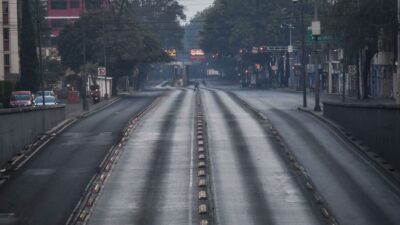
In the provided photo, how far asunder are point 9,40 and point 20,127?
64342mm

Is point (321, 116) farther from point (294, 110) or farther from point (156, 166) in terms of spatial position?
point (156, 166)

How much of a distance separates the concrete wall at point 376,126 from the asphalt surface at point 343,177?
0.80 m

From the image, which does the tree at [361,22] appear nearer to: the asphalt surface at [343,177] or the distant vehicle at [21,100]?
the asphalt surface at [343,177]

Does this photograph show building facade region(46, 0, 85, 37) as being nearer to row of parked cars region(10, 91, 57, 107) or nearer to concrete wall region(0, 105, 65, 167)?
row of parked cars region(10, 91, 57, 107)

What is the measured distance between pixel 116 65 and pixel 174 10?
274ft

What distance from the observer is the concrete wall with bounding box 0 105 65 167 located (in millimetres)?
37612

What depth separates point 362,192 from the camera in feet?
103

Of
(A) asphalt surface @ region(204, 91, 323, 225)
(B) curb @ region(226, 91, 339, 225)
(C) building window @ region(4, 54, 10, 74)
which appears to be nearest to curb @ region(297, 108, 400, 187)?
(B) curb @ region(226, 91, 339, 225)

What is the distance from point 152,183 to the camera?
33.3 metres

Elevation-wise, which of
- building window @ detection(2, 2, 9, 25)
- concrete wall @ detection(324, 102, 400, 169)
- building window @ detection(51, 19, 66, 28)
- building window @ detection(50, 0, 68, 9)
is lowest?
concrete wall @ detection(324, 102, 400, 169)

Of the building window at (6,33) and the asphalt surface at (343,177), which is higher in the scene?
the building window at (6,33)

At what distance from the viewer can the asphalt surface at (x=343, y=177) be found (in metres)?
27.7

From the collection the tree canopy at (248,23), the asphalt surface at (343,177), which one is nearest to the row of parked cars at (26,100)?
the asphalt surface at (343,177)

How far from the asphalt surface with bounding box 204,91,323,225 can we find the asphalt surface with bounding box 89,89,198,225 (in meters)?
1.09
